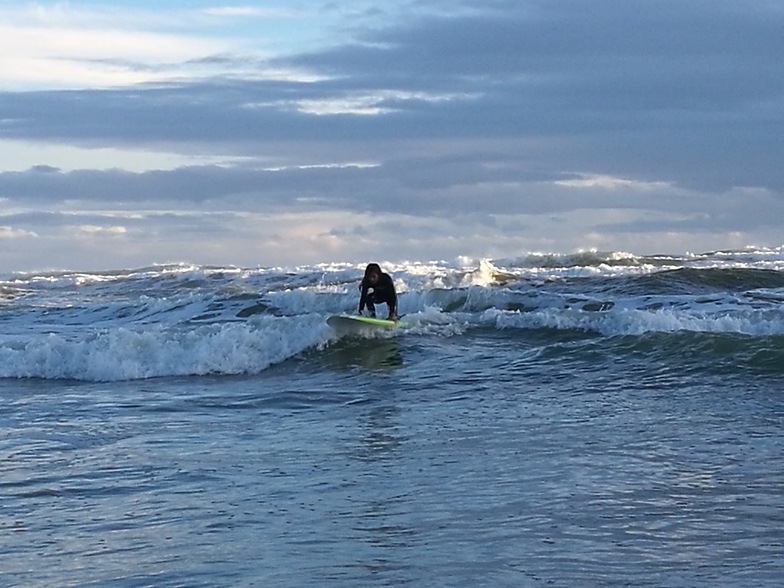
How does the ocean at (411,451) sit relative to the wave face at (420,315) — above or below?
below

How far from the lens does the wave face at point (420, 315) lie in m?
16.4

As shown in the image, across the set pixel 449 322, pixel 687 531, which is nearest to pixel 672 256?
pixel 449 322

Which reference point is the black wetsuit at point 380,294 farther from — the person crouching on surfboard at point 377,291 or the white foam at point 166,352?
the white foam at point 166,352

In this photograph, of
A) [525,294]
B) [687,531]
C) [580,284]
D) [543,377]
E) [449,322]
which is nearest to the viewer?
[687,531]

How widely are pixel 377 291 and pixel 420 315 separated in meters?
0.91

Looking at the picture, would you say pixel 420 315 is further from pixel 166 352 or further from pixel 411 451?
pixel 411 451

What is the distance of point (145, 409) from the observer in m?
13.0

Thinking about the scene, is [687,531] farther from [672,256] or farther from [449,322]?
[672,256]

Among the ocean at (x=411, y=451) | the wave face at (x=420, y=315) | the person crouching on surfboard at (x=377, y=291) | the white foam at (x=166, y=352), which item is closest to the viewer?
the ocean at (x=411, y=451)

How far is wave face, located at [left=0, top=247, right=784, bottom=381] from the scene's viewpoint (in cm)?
1639

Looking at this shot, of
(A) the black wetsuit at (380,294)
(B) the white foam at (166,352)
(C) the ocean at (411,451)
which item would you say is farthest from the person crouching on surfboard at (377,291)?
(B) the white foam at (166,352)

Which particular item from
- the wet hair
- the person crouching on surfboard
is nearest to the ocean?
the person crouching on surfboard

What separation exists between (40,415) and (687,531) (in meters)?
8.31

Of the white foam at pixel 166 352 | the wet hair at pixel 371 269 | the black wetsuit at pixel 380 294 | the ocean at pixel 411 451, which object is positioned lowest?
the ocean at pixel 411 451
